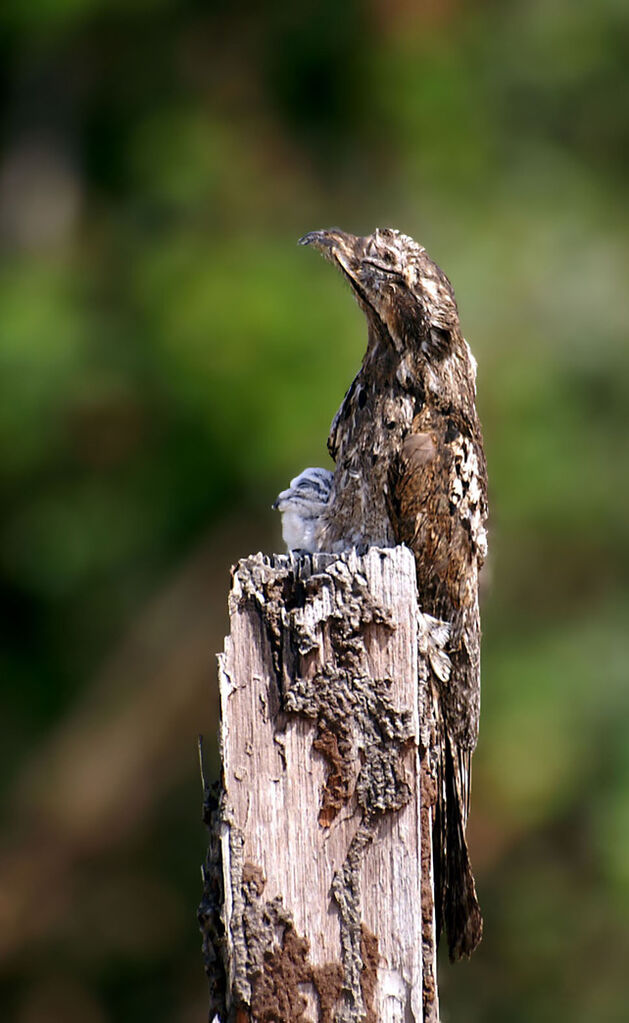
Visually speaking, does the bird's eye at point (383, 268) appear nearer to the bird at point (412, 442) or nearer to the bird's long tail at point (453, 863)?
the bird at point (412, 442)

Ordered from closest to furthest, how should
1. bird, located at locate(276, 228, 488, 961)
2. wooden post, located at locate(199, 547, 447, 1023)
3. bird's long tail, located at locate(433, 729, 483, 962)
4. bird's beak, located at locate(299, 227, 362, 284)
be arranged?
1. wooden post, located at locate(199, 547, 447, 1023)
2. bird's long tail, located at locate(433, 729, 483, 962)
3. bird, located at locate(276, 228, 488, 961)
4. bird's beak, located at locate(299, 227, 362, 284)

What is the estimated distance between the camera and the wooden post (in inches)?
83.4

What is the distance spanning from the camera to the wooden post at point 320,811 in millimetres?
2117

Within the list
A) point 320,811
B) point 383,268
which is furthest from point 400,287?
point 320,811

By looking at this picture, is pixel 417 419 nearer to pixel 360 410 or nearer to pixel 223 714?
pixel 360 410

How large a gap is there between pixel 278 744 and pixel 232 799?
13 cm

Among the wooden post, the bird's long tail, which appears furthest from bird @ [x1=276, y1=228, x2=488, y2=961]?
the wooden post

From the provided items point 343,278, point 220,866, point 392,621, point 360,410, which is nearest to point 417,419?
point 360,410

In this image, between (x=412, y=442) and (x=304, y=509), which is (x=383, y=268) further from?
(x=304, y=509)

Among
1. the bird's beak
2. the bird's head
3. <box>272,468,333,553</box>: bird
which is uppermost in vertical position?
the bird's beak

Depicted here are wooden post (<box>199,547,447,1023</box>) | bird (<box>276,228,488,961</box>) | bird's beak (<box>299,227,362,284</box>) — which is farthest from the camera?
bird's beak (<box>299,227,362,284</box>)

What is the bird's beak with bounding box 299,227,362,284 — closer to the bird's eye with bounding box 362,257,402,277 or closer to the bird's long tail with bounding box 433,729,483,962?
the bird's eye with bounding box 362,257,402,277

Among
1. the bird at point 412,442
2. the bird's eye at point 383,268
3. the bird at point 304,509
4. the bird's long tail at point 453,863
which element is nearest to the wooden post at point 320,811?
the bird's long tail at point 453,863

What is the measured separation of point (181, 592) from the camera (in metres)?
7.79
